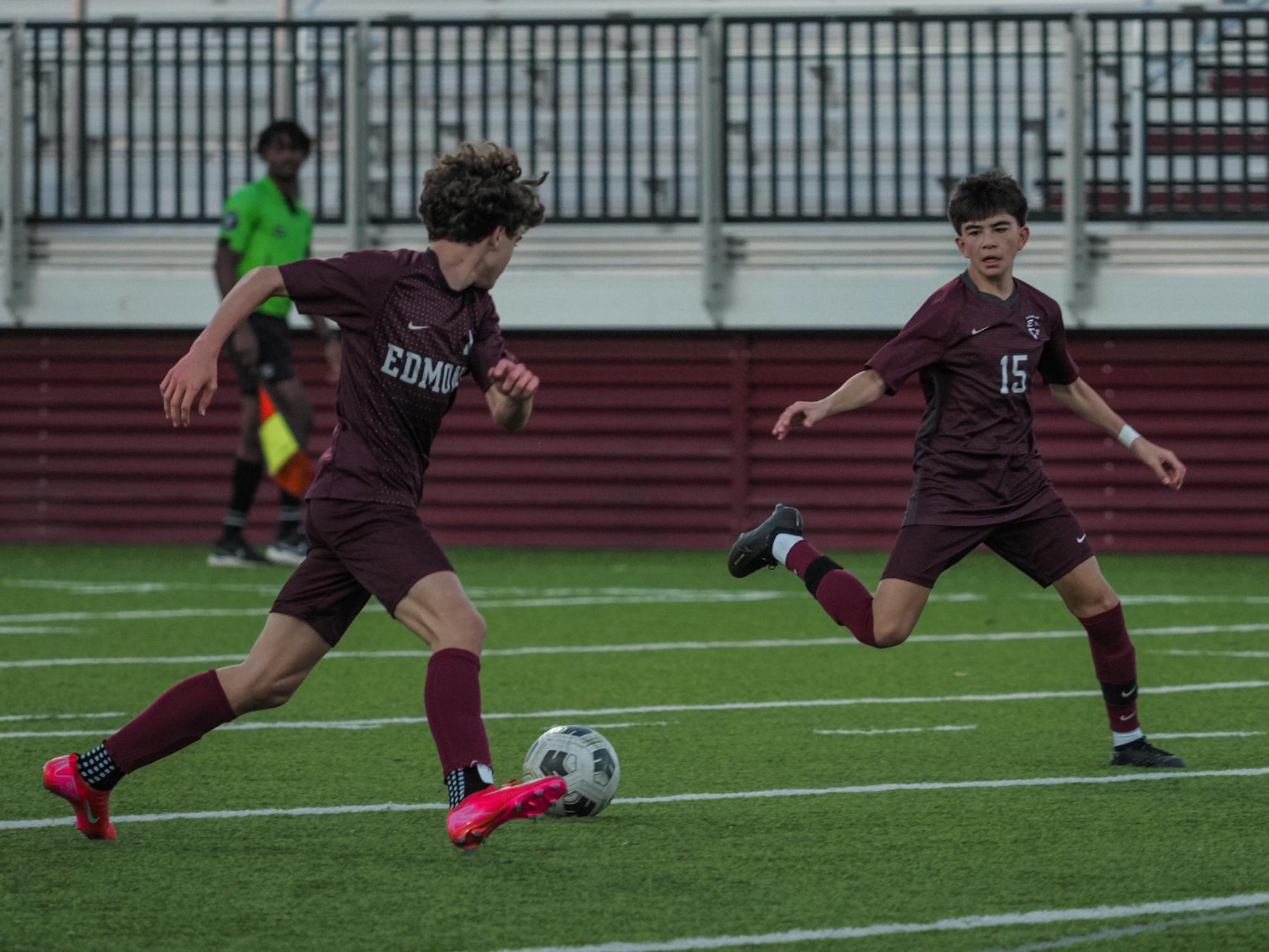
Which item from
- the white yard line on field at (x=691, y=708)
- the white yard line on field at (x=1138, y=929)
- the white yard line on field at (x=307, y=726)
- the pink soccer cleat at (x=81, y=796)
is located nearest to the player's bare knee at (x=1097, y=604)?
the white yard line on field at (x=691, y=708)

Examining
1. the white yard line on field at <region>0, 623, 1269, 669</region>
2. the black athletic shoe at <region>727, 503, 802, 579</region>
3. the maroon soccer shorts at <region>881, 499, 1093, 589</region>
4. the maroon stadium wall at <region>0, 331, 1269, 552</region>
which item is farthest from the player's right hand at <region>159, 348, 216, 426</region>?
the maroon stadium wall at <region>0, 331, 1269, 552</region>

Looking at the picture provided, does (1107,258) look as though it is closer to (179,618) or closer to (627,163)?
(627,163)

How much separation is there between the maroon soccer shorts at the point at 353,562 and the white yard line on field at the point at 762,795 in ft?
1.89

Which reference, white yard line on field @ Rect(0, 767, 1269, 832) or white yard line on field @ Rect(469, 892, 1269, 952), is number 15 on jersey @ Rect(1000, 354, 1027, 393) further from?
white yard line on field @ Rect(469, 892, 1269, 952)

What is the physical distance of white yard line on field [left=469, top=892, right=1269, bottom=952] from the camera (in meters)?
3.65

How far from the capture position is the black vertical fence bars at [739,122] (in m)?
13.4

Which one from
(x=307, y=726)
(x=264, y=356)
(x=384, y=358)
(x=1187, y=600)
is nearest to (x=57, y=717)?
(x=307, y=726)

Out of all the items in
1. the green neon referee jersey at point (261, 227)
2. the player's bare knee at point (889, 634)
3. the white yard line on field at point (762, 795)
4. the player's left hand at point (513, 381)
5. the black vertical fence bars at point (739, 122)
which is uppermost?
the black vertical fence bars at point (739, 122)

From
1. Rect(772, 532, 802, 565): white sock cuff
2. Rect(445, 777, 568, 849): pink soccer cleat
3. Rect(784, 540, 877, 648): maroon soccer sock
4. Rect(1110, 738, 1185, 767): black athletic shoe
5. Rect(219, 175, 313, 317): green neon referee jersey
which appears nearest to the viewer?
Rect(445, 777, 568, 849): pink soccer cleat

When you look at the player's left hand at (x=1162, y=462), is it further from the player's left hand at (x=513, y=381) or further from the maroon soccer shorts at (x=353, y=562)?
the maroon soccer shorts at (x=353, y=562)

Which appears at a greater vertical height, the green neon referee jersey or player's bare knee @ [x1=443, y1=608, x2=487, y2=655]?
the green neon referee jersey

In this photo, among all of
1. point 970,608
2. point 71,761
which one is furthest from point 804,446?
point 71,761

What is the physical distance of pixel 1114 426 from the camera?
19.6ft

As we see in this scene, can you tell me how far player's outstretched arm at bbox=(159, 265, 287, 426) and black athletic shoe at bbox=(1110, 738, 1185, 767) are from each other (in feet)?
9.60
